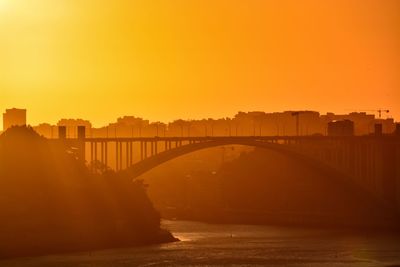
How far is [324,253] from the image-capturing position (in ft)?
284

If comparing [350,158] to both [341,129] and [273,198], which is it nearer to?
[273,198]

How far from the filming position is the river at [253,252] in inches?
3157

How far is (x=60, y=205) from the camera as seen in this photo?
9000cm

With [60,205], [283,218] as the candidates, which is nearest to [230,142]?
[283,218]

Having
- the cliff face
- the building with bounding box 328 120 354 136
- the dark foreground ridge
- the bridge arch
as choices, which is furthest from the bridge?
the dark foreground ridge

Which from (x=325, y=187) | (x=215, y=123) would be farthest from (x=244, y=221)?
(x=215, y=123)

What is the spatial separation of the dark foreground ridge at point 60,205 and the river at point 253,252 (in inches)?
78.5

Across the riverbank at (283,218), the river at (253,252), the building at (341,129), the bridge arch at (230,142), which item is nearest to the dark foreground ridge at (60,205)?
the river at (253,252)

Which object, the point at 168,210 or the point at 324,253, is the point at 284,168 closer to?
the point at 168,210

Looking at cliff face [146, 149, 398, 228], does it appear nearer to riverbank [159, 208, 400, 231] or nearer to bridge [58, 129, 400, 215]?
riverbank [159, 208, 400, 231]

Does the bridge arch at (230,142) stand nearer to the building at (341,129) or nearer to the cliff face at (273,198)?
the cliff face at (273,198)

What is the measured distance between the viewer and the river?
80188 mm

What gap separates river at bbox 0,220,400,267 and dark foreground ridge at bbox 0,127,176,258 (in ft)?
6.54

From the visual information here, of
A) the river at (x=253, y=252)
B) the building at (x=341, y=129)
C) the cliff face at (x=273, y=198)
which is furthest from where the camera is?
the building at (x=341, y=129)
